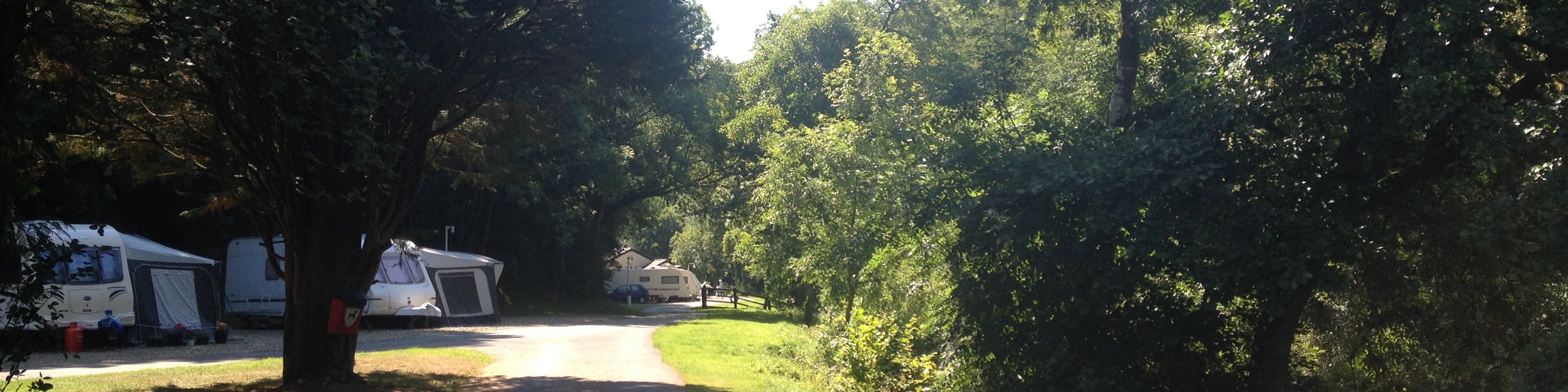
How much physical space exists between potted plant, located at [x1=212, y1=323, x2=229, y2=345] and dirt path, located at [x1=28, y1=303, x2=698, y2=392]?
1.73 m

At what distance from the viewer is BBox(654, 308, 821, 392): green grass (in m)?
14.1

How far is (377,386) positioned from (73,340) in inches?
275

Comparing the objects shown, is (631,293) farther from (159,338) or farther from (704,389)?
(704,389)

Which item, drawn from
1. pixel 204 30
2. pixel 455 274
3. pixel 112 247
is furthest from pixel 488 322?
pixel 204 30

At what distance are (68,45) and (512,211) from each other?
30775 mm

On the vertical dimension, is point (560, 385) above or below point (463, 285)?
below

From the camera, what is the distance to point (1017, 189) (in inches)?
365

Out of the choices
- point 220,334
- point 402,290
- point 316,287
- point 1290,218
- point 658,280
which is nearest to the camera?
point 1290,218

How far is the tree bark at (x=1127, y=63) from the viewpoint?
421 inches

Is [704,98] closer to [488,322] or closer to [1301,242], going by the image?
[488,322]

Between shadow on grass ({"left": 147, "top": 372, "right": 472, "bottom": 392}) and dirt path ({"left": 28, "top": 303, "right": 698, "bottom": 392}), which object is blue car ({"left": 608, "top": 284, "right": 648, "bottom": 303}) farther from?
shadow on grass ({"left": 147, "top": 372, "right": 472, "bottom": 392})

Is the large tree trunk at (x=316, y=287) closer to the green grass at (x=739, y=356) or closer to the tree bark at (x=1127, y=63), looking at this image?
the green grass at (x=739, y=356)

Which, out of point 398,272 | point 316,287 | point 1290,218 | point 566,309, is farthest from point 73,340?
Answer: point 566,309

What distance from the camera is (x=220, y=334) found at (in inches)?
782
